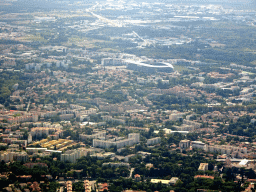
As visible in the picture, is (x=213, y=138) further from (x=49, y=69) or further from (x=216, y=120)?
(x=49, y=69)

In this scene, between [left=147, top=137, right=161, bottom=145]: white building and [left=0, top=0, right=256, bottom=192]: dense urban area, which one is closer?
[left=0, top=0, right=256, bottom=192]: dense urban area

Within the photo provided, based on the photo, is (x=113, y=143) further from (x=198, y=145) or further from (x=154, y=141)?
(x=198, y=145)

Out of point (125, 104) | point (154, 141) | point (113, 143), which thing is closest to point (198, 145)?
point (154, 141)

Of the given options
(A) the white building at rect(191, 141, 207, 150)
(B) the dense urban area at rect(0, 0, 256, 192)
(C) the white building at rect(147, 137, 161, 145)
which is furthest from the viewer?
(C) the white building at rect(147, 137, 161, 145)

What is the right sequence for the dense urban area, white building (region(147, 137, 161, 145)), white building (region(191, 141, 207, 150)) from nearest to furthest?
the dense urban area, white building (region(191, 141, 207, 150)), white building (region(147, 137, 161, 145))

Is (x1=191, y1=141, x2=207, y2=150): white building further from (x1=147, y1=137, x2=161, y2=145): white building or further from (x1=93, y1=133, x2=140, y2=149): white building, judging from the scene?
(x1=93, y1=133, x2=140, y2=149): white building

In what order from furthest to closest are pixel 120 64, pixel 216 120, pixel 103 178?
pixel 120 64 → pixel 216 120 → pixel 103 178

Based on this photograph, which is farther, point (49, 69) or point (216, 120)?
point (49, 69)

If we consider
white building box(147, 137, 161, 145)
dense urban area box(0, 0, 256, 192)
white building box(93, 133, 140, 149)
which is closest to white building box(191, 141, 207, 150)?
dense urban area box(0, 0, 256, 192)

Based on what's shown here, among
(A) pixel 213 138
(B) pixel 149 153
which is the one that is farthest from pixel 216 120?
(B) pixel 149 153
